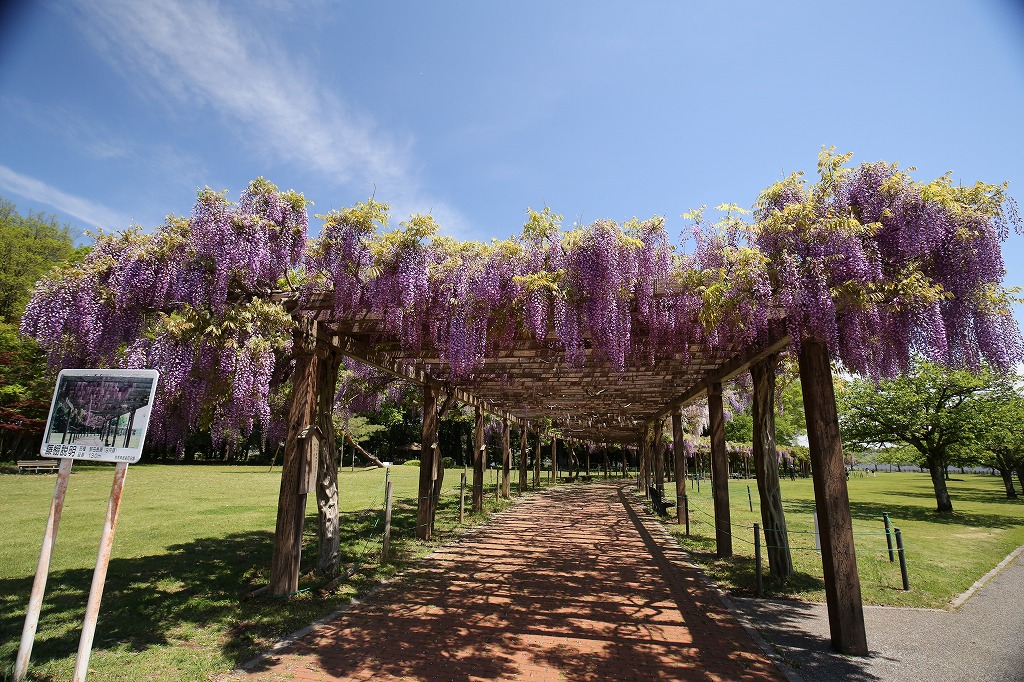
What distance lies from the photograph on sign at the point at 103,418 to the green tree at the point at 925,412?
1845cm

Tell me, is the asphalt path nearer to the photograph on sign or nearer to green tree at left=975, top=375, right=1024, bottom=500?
the photograph on sign

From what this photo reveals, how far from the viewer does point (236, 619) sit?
17.6ft

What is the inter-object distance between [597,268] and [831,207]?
245 centimetres

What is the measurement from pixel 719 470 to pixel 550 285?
20.1 ft

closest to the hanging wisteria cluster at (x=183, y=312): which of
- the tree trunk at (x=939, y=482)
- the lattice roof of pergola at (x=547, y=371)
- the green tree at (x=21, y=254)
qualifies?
the lattice roof of pergola at (x=547, y=371)

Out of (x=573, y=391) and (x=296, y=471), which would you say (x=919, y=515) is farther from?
(x=296, y=471)

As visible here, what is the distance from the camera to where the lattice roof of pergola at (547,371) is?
6.95 m

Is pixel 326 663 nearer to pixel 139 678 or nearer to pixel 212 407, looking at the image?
pixel 139 678

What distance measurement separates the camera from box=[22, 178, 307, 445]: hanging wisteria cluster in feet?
17.1

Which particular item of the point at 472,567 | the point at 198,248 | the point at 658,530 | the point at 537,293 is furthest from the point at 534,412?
the point at 198,248

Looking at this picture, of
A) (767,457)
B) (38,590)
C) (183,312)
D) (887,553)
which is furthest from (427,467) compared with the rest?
(887,553)

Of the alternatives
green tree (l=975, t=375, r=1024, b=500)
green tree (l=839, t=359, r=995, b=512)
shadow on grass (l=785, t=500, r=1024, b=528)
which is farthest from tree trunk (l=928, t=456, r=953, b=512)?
green tree (l=975, t=375, r=1024, b=500)

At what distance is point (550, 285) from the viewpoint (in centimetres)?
579

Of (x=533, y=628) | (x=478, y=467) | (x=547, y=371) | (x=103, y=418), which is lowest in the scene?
(x=533, y=628)
